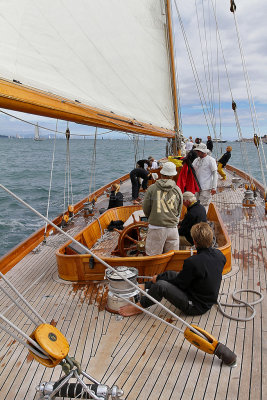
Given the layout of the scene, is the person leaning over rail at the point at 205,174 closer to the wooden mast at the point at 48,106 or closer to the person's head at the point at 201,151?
the person's head at the point at 201,151

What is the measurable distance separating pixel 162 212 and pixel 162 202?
0.43ft

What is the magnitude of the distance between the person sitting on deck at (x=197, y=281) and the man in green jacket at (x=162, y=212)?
800mm

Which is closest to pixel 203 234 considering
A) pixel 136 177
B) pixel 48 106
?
pixel 48 106

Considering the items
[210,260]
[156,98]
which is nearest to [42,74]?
[210,260]

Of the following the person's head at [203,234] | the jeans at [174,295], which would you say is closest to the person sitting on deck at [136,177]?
the jeans at [174,295]

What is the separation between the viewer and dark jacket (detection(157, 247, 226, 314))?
3.01 metres

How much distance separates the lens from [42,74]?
275 centimetres

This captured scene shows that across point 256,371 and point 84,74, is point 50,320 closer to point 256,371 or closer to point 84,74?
point 256,371

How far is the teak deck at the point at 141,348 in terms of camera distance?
2496 mm

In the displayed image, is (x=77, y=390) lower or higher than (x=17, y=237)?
higher

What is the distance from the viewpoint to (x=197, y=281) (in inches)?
121

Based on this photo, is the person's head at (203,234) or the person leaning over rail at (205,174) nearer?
the person's head at (203,234)

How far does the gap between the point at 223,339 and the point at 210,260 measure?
77 cm

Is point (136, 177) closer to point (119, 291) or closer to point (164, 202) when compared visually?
point (164, 202)
